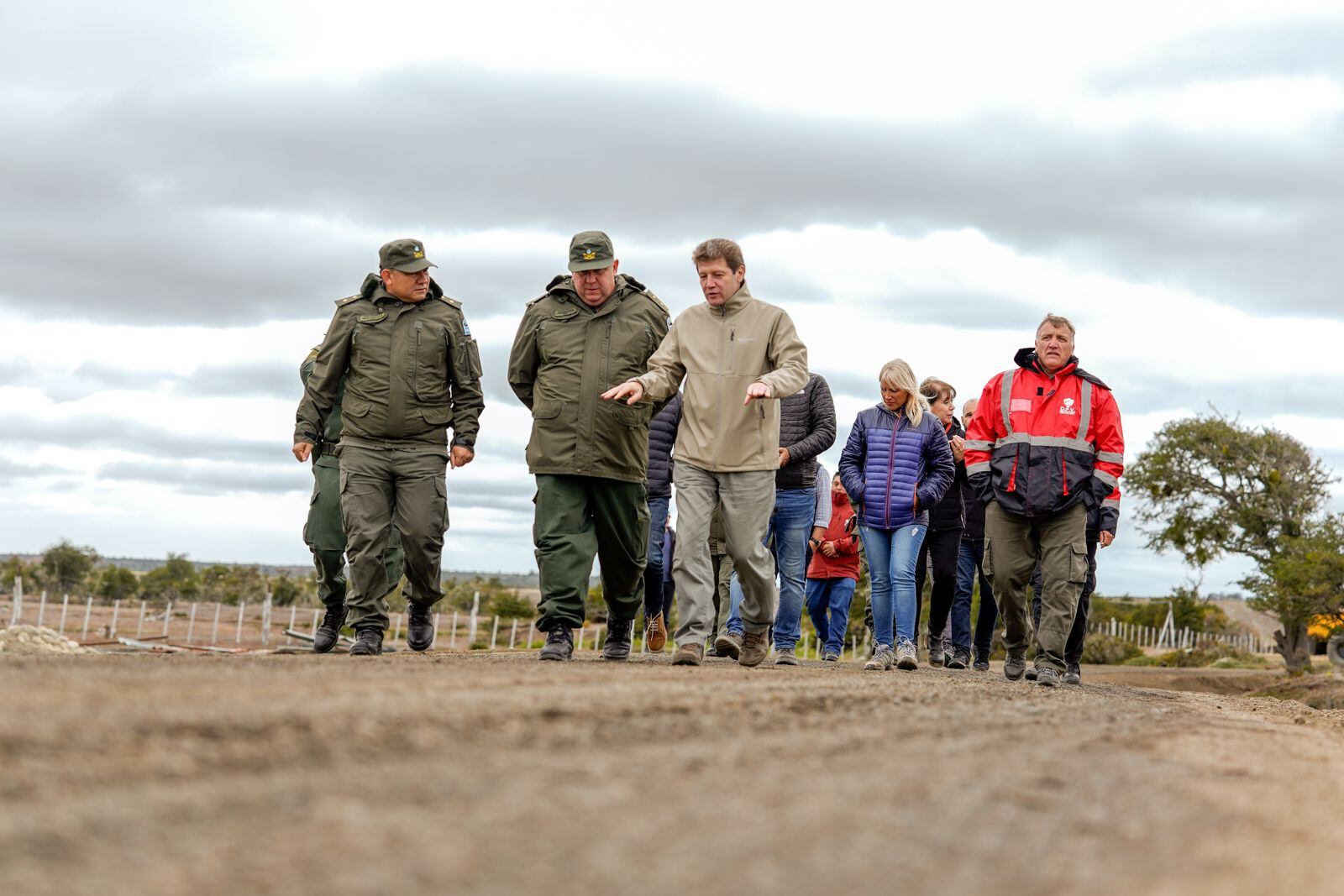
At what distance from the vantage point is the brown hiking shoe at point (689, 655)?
24.5ft

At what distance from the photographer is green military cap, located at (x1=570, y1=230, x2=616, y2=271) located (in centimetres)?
769

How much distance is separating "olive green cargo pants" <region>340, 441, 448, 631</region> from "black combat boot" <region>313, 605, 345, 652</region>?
57 cm

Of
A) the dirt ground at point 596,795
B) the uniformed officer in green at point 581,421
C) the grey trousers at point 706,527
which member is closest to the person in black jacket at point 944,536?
the grey trousers at point 706,527

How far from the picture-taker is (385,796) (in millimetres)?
2904

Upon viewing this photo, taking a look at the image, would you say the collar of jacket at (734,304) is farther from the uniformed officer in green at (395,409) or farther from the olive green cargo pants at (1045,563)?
the olive green cargo pants at (1045,563)

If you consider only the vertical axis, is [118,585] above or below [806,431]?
below

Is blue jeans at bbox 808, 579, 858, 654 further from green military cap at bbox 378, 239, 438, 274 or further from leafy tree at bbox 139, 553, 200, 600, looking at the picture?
leafy tree at bbox 139, 553, 200, 600

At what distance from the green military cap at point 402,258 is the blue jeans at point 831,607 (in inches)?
206

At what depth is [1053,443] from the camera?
841 centimetres

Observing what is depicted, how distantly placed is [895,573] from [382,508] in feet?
11.1

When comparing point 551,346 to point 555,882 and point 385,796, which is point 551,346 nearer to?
point 385,796

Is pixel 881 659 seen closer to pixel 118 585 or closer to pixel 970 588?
pixel 970 588

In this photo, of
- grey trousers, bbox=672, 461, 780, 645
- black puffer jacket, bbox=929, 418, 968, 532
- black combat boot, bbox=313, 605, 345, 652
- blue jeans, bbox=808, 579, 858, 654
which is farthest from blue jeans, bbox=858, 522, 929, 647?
black combat boot, bbox=313, 605, 345, 652

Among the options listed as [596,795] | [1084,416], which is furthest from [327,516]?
[596,795]
